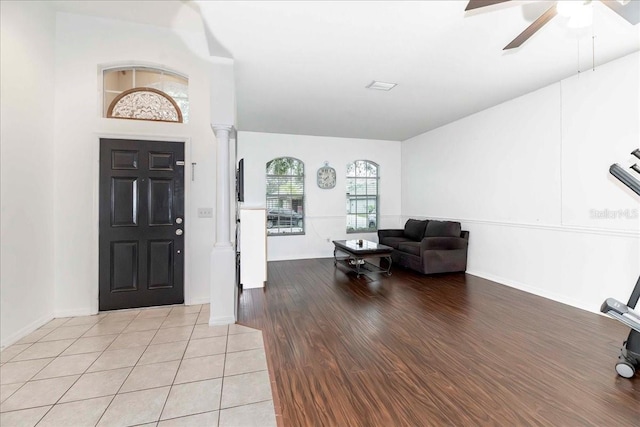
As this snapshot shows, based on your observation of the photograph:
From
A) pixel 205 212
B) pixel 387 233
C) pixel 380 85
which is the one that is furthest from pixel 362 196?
pixel 205 212

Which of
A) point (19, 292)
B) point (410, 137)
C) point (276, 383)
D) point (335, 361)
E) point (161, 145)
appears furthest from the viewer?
point (410, 137)

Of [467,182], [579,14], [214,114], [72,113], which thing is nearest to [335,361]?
[214,114]

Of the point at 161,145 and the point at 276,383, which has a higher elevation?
the point at 161,145

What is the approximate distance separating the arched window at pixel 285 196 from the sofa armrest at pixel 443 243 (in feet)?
9.46

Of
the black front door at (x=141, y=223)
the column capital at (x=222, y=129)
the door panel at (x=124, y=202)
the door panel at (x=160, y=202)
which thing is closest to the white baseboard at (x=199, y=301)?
Answer: the black front door at (x=141, y=223)

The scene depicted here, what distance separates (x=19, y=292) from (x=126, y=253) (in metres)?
0.94

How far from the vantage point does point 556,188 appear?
376cm

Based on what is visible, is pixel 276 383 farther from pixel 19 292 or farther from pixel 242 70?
pixel 242 70

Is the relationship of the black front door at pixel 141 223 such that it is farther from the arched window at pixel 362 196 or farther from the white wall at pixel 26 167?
the arched window at pixel 362 196

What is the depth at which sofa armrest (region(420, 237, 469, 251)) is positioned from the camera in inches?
195

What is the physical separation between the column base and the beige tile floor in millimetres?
118

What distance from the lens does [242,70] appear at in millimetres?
3332

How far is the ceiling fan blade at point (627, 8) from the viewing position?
69.4 inches

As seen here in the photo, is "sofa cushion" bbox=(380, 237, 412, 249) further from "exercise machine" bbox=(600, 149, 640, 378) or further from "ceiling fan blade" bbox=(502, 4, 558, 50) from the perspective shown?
"ceiling fan blade" bbox=(502, 4, 558, 50)
